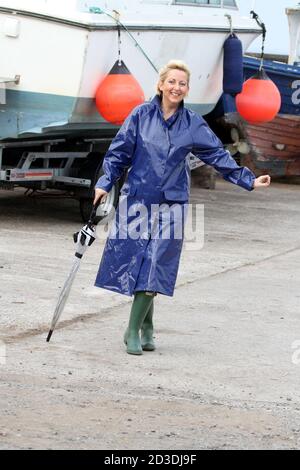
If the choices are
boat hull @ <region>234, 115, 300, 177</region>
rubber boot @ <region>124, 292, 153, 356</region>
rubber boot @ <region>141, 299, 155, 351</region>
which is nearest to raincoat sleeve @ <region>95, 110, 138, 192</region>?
rubber boot @ <region>124, 292, 153, 356</region>

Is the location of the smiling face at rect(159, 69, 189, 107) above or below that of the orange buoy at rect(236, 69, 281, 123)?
above

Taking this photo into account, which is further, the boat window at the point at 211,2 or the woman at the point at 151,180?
the boat window at the point at 211,2

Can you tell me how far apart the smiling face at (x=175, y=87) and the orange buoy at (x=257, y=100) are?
278 inches

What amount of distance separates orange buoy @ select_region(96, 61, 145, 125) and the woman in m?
4.61

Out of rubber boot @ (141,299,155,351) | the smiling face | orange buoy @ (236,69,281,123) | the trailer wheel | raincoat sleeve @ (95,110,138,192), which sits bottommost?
the trailer wheel

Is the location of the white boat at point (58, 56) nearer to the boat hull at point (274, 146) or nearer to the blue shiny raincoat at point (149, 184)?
the blue shiny raincoat at point (149, 184)

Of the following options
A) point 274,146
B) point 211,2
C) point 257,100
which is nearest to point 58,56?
point 211,2

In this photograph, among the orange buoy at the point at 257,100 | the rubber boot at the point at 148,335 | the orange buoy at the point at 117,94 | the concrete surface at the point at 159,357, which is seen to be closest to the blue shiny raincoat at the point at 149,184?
the rubber boot at the point at 148,335

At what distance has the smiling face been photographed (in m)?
7.42

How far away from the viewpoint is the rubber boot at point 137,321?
295 inches

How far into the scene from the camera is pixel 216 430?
236 inches

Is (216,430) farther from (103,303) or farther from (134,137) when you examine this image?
(103,303)

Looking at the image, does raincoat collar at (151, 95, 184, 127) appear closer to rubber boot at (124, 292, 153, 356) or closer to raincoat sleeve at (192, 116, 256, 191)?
raincoat sleeve at (192, 116, 256, 191)

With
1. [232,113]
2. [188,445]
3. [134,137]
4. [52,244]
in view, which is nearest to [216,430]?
[188,445]
